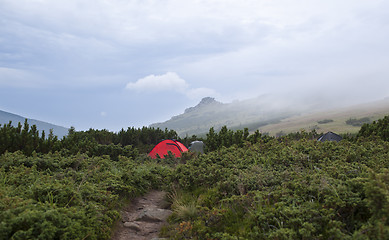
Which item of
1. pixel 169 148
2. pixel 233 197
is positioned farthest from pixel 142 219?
pixel 169 148

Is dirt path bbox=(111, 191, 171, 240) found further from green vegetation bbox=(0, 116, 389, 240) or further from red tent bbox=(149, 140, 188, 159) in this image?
red tent bbox=(149, 140, 188, 159)

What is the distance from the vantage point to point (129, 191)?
8.77 meters

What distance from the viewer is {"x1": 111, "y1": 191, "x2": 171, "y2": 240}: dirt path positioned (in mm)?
6821

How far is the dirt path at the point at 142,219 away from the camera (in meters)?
6.82

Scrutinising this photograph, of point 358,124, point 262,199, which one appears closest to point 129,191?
point 262,199

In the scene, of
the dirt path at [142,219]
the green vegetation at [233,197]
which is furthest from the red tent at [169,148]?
the dirt path at [142,219]

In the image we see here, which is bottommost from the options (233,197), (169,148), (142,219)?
(142,219)

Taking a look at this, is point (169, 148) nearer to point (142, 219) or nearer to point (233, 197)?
point (142, 219)

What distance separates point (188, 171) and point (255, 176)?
109 inches

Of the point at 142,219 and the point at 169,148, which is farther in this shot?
the point at 169,148

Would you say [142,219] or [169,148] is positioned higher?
[169,148]

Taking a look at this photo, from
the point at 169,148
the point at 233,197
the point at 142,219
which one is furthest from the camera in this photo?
the point at 169,148

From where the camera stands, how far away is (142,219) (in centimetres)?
779

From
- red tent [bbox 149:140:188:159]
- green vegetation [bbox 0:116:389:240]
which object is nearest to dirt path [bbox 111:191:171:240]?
green vegetation [bbox 0:116:389:240]
